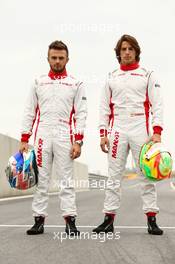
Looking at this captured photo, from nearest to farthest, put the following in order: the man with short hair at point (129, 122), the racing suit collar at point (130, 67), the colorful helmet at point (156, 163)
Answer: the colorful helmet at point (156, 163)
the man with short hair at point (129, 122)
the racing suit collar at point (130, 67)

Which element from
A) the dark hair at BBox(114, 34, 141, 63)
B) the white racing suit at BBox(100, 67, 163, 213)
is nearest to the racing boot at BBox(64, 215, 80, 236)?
the white racing suit at BBox(100, 67, 163, 213)

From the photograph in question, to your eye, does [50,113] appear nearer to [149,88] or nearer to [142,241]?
[149,88]

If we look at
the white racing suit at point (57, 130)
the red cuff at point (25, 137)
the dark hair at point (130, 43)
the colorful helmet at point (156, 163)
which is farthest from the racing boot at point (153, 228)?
the dark hair at point (130, 43)

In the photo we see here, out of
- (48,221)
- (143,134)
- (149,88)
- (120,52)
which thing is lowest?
(48,221)

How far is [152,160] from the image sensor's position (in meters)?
4.88

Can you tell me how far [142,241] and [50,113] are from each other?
1631mm

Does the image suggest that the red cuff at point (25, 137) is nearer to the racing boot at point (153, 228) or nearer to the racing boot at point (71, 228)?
the racing boot at point (71, 228)

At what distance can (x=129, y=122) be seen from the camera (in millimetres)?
5480

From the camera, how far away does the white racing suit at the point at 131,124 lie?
5.45 meters

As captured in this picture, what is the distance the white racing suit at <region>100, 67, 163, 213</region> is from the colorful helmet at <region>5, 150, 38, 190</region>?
0.84 meters

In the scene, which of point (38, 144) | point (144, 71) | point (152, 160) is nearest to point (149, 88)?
point (144, 71)

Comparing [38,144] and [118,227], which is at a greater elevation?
[38,144]

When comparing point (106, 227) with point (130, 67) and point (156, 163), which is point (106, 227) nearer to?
point (156, 163)

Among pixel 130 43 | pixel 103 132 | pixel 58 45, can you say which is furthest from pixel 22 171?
pixel 130 43
